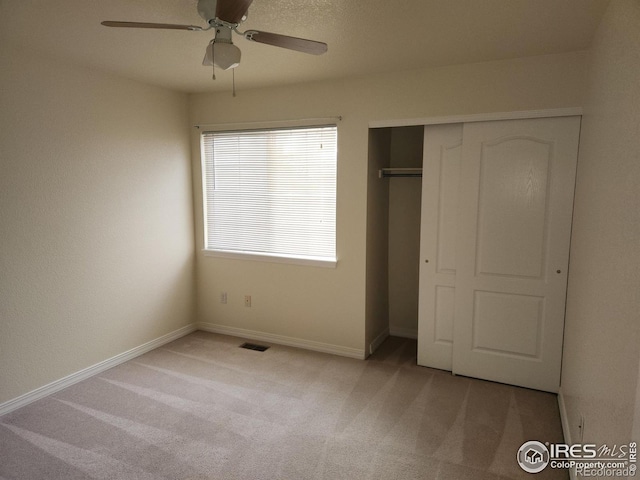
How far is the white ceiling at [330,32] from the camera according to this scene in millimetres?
2170

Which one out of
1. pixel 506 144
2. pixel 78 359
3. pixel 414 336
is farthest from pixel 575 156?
pixel 78 359

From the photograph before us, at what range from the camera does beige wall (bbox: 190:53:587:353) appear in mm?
3020

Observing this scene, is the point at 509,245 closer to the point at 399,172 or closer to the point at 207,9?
the point at 399,172

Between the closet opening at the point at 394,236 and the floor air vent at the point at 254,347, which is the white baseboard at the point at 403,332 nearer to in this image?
the closet opening at the point at 394,236

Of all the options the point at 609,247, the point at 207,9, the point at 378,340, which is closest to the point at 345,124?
the point at 207,9

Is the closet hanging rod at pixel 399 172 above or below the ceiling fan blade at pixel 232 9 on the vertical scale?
below

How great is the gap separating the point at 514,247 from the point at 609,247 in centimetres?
146

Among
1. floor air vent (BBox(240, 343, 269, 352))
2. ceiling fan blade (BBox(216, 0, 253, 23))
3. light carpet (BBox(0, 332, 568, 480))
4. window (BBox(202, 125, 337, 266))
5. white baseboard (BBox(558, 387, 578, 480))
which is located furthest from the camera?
floor air vent (BBox(240, 343, 269, 352))

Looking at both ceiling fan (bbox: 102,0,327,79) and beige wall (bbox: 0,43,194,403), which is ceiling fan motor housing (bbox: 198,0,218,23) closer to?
ceiling fan (bbox: 102,0,327,79)

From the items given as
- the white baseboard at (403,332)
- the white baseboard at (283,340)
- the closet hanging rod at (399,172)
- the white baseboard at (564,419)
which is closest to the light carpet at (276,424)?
the white baseboard at (564,419)

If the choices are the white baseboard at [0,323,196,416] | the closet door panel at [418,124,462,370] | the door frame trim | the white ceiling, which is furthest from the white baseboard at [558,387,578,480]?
the white baseboard at [0,323,196,416]

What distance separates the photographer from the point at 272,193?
408 centimetres

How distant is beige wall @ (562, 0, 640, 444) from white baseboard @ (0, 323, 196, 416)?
11.4ft

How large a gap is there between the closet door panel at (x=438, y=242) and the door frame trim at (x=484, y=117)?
0.33ft
